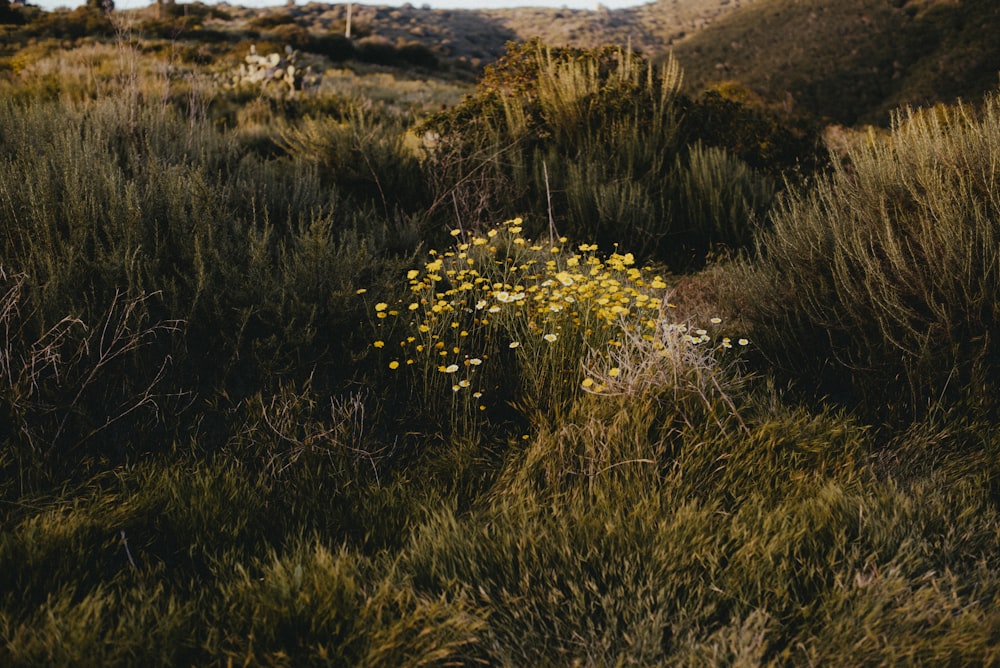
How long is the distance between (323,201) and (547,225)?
1.97 meters

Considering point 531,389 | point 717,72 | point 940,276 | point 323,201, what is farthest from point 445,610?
point 717,72

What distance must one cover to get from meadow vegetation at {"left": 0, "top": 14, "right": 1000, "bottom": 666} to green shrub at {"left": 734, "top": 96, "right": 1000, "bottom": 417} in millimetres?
20

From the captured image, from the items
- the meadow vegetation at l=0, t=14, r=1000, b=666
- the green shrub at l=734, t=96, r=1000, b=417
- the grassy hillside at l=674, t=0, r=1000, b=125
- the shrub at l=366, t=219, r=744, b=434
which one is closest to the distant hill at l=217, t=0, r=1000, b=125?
the grassy hillside at l=674, t=0, r=1000, b=125

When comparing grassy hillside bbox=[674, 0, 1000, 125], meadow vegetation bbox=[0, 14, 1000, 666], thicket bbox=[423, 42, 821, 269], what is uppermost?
grassy hillside bbox=[674, 0, 1000, 125]

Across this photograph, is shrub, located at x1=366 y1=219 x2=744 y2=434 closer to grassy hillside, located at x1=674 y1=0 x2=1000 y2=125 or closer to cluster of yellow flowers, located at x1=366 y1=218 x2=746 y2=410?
cluster of yellow flowers, located at x1=366 y1=218 x2=746 y2=410

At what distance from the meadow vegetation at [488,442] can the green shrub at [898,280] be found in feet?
0.07

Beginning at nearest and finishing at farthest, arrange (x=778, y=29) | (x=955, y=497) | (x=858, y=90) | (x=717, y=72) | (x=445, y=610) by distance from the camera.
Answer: (x=445, y=610) → (x=955, y=497) → (x=858, y=90) → (x=717, y=72) → (x=778, y=29)

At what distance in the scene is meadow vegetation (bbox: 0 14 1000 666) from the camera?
6.85 feet

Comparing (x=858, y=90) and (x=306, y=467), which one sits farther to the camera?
(x=858, y=90)

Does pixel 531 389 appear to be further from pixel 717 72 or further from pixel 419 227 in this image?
pixel 717 72

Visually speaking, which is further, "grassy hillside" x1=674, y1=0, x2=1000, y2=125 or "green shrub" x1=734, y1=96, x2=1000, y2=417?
"grassy hillside" x1=674, y1=0, x2=1000, y2=125

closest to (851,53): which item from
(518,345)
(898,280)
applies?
(898,280)

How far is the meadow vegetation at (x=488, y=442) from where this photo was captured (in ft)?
6.85

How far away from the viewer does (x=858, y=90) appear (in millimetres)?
32500
